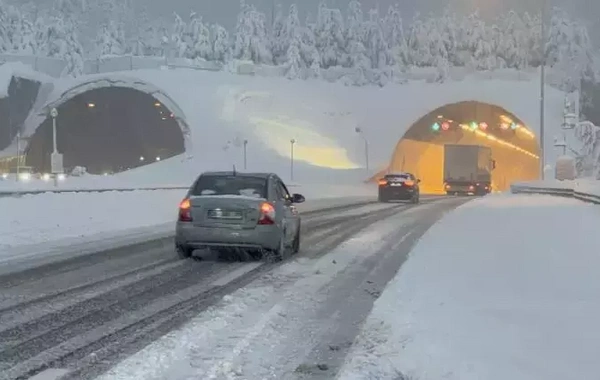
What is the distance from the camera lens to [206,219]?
45.5 ft

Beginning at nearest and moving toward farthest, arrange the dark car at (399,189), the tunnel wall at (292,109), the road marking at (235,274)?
the road marking at (235,274) < the dark car at (399,189) < the tunnel wall at (292,109)

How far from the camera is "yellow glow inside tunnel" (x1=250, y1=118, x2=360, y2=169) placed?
237ft

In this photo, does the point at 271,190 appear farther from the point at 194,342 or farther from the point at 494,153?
the point at 494,153

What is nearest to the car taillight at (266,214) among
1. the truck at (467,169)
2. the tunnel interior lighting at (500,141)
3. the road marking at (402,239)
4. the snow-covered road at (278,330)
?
the snow-covered road at (278,330)

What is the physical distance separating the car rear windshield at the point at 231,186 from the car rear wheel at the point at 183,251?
41.0 inches

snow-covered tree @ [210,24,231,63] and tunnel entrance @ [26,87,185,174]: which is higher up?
snow-covered tree @ [210,24,231,63]

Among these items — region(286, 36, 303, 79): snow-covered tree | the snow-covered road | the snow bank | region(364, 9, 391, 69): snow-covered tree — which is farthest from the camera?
region(364, 9, 391, 69): snow-covered tree

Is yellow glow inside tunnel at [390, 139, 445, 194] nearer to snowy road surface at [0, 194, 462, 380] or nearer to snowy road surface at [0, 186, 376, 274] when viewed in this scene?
snowy road surface at [0, 186, 376, 274]

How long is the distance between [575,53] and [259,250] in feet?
282

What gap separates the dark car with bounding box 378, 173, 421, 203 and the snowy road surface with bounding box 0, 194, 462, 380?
91.5ft

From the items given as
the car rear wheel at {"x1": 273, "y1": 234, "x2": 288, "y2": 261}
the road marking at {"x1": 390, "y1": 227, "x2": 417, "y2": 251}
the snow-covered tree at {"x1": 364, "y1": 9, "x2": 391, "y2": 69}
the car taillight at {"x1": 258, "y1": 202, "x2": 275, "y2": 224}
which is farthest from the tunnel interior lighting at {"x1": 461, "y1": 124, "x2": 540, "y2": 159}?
the car taillight at {"x1": 258, "y1": 202, "x2": 275, "y2": 224}

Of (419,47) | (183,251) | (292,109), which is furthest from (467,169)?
(183,251)

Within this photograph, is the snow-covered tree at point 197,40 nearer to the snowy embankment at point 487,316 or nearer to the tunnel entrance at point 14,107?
the tunnel entrance at point 14,107

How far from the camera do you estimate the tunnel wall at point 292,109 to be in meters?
71.8
